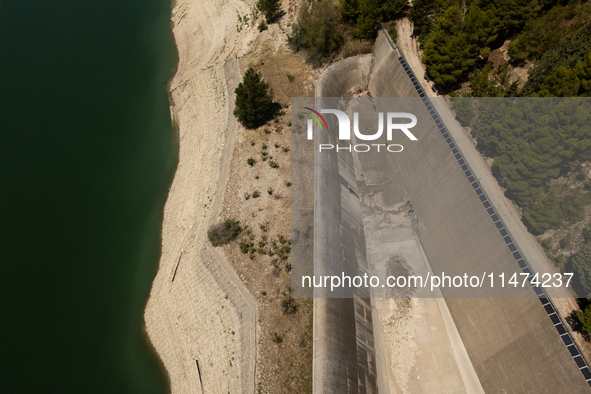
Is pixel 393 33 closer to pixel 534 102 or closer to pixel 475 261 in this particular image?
pixel 534 102

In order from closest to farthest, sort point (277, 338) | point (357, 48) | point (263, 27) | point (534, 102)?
point (277, 338)
point (534, 102)
point (357, 48)
point (263, 27)

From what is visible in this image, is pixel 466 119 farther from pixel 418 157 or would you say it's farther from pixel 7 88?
pixel 7 88

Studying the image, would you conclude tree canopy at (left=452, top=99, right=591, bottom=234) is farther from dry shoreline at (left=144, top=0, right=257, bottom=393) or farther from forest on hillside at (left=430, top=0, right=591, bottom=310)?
dry shoreline at (left=144, top=0, right=257, bottom=393)

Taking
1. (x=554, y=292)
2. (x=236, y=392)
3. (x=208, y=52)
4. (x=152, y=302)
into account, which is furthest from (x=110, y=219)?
(x=554, y=292)

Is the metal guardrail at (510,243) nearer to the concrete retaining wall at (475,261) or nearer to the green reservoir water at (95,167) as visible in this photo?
the concrete retaining wall at (475,261)

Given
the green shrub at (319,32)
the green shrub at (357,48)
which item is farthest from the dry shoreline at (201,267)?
the green shrub at (357,48)

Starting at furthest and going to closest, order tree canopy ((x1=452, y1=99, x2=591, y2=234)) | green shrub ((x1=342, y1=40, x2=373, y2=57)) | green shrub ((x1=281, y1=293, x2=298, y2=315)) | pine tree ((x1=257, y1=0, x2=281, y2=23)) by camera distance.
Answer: pine tree ((x1=257, y1=0, x2=281, y2=23)), green shrub ((x1=342, y1=40, x2=373, y2=57)), green shrub ((x1=281, y1=293, x2=298, y2=315)), tree canopy ((x1=452, y1=99, x2=591, y2=234))

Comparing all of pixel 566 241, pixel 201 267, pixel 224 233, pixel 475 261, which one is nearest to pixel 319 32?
pixel 224 233

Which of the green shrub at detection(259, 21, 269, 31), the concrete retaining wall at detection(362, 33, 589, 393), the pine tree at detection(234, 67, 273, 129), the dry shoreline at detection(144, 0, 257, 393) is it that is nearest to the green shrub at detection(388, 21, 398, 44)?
the concrete retaining wall at detection(362, 33, 589, 393)
